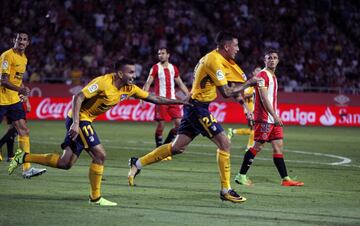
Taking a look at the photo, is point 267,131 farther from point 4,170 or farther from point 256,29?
point 256,29

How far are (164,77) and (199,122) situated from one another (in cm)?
768

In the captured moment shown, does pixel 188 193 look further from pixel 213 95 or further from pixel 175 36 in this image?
pixel 175 36

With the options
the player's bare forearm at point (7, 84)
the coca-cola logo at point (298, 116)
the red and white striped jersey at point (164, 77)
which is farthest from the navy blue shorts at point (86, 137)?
the coca-cola logo at point (298, 116)

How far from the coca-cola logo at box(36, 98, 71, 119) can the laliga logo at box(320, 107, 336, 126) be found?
10905mm

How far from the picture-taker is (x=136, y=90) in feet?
37.7

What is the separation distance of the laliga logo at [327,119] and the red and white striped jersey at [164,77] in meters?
16.0

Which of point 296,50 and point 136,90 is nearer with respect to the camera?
point 136,90

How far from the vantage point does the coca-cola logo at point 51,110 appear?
33969mm

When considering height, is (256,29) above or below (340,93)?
above

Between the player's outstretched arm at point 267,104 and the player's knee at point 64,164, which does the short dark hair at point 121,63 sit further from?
the player's outstretched arm at point 267,104

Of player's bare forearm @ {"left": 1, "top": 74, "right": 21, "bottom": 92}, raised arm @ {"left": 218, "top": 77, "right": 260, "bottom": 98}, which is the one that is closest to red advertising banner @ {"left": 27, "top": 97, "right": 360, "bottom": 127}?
player's bare forearm @ {"left": 1, "top": 74, "right": 21, "bottom": 92}

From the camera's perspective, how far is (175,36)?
125 feet

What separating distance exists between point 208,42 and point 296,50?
4356 millimetres

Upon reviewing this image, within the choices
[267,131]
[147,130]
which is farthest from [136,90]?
[147,130]
